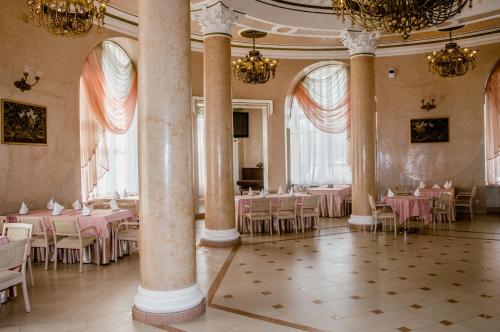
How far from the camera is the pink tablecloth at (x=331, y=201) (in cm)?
1334

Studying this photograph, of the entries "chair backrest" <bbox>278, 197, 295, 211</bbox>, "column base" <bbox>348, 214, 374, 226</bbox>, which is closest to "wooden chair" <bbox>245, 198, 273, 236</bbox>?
"chair backrest" <bbox>278, 197, 295, 211</bbox>

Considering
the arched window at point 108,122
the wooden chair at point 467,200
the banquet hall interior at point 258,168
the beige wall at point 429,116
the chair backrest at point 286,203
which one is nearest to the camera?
the banquet hall interior at point 258,168

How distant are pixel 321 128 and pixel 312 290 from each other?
990 cm

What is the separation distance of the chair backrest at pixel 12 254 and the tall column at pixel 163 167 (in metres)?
1.55

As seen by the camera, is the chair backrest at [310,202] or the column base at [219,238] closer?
the column base at [219,238]

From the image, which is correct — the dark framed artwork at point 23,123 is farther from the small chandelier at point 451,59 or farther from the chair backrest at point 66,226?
the small chandelier at point 451,59

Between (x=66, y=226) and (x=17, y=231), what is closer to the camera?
(x=17, y=231)

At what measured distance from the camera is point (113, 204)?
8484 millimetres

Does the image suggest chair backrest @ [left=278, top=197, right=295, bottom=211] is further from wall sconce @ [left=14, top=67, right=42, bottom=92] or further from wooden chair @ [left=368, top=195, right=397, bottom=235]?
wall sconce @ [left=14, top=67, right=42, bottom=92]

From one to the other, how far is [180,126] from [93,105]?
22.1ft

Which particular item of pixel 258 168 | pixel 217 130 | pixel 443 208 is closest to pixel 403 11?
pixel 217 130

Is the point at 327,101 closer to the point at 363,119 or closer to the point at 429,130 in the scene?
the point at 429,130

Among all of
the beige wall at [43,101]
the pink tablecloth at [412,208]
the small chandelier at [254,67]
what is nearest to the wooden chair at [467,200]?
the pink tablecloth at [412,208]

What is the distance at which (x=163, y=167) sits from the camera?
190 inches
